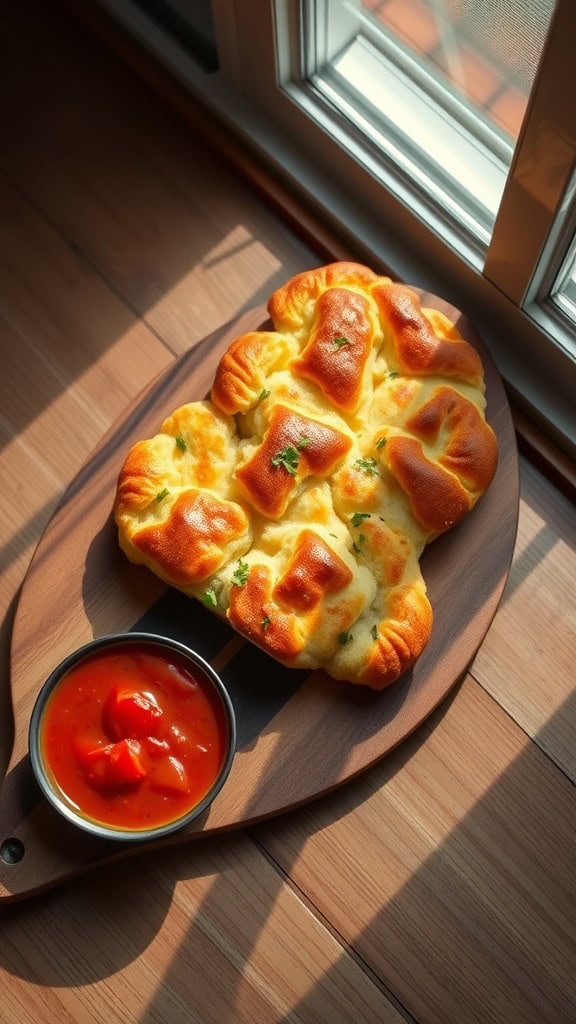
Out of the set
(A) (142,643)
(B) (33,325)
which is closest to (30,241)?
(B) (33,325)

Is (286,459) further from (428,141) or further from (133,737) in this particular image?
(428,141)

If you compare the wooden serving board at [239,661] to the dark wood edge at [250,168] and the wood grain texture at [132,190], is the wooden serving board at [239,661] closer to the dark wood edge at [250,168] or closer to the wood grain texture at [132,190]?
the dark wood edge at [250,168]

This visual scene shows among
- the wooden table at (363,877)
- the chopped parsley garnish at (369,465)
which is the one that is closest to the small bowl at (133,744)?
the wooden table at (363,877)

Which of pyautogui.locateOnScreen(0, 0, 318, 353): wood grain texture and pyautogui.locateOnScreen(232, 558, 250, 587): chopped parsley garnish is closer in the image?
pyautogui.locateOnScreen(232, 558, 250, 587): chopped parsley garnish

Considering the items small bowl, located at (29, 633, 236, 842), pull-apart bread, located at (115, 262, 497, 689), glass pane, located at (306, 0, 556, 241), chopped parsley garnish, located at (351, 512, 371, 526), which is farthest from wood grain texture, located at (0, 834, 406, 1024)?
glass pane, located at (306, 0, 556, 241)

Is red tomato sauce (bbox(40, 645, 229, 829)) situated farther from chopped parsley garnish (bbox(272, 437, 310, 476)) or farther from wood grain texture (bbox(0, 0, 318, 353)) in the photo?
wood grain texture (bbox(0, 0, 318, 353))
